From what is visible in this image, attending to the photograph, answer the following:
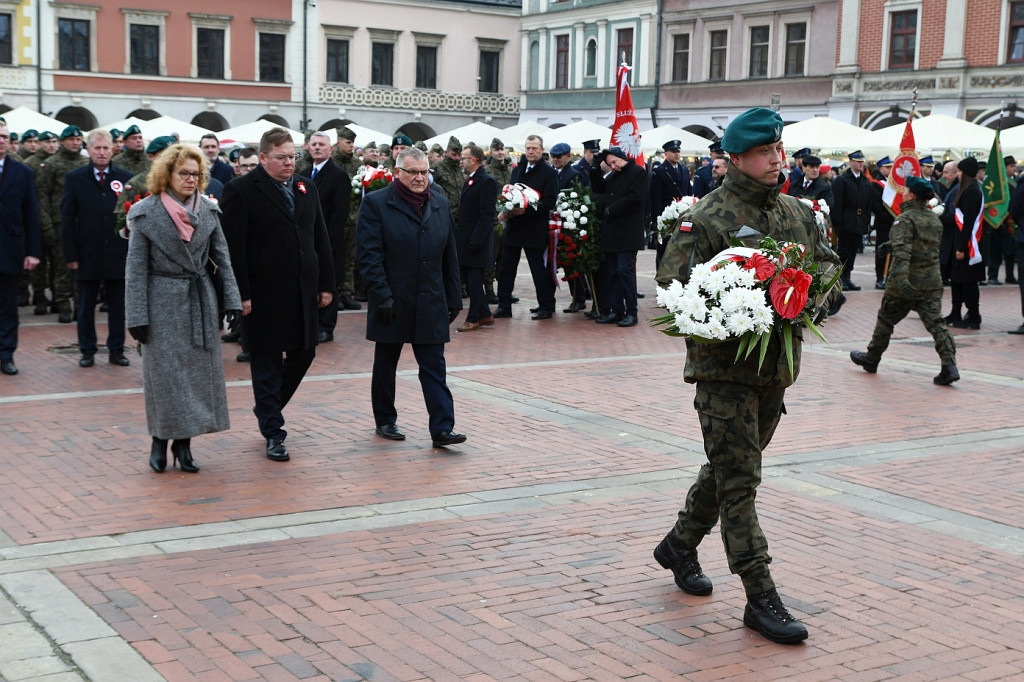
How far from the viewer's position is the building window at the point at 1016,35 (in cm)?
3650

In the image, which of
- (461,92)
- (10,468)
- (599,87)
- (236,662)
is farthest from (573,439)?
(461,92)

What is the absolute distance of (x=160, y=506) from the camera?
21.4ft

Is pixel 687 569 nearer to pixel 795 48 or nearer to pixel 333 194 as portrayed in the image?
pixel 333 194

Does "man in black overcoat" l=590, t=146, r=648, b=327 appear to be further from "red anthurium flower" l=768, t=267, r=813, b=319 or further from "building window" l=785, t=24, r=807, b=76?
"building window" l=785, t=24, r=807, b=76

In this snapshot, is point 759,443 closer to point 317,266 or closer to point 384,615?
point 384,615

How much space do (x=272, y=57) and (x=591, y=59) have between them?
489 inches

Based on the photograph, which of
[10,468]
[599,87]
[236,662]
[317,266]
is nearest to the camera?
[236,662]

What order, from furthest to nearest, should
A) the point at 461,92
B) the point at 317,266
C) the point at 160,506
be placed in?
1. the point at 461,92
2. the point at 317,266
3. the point at 160,506

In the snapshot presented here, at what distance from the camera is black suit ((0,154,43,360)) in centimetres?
1048

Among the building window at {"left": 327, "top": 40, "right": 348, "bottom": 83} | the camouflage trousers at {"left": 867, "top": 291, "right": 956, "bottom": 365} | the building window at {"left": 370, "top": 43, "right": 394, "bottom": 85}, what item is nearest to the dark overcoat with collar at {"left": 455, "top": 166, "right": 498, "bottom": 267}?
the camouflage trousers at {"left": 867, "top": 291, "right": 956, "bottom": 365}

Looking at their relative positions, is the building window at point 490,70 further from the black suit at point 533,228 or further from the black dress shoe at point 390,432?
the black dress shoe at point 390,432

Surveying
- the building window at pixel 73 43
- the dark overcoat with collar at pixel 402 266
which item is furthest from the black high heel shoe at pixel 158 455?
the building window at pixel 73 43

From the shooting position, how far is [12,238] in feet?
35.1

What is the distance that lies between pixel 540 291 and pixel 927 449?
710cm
